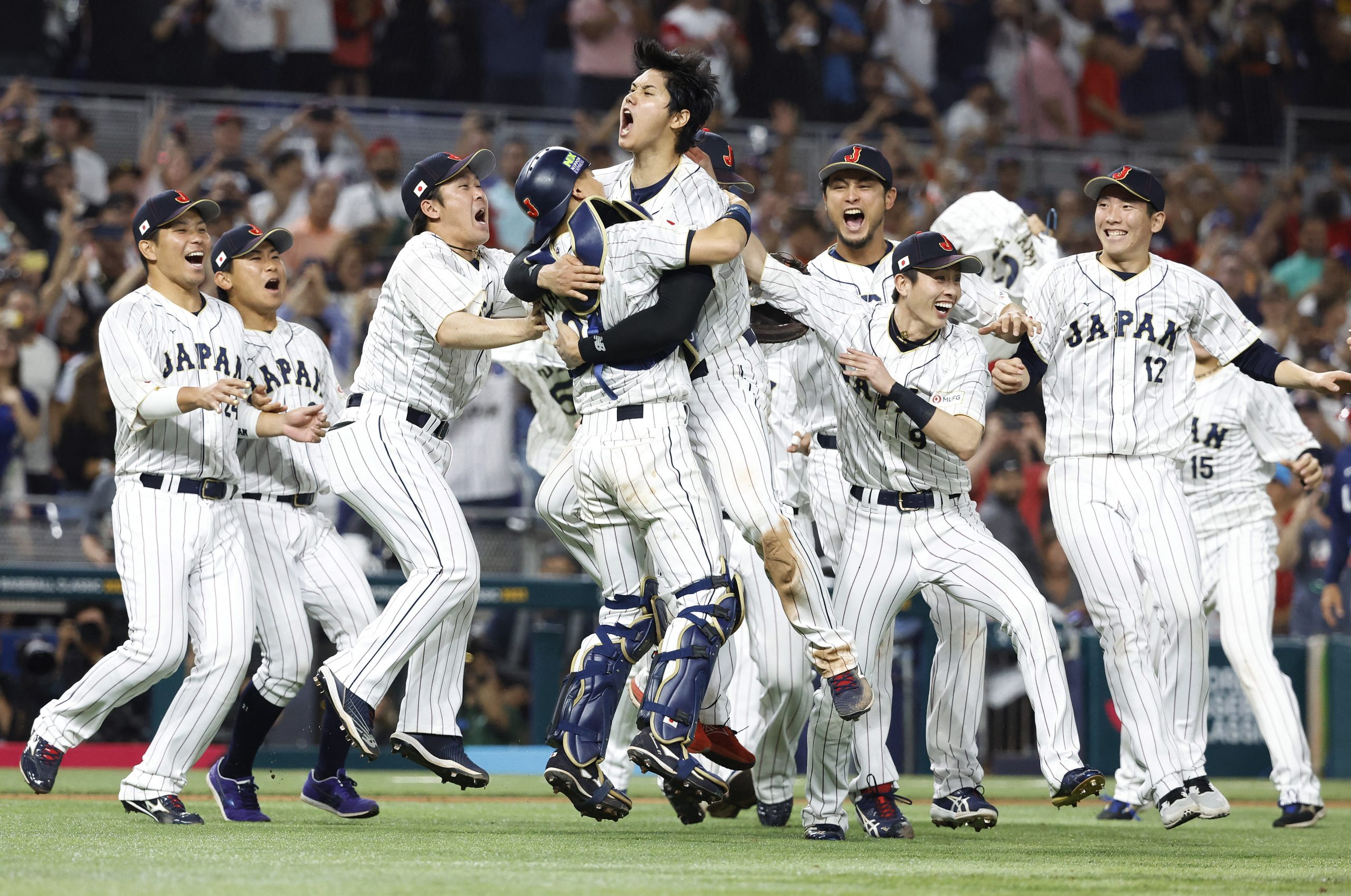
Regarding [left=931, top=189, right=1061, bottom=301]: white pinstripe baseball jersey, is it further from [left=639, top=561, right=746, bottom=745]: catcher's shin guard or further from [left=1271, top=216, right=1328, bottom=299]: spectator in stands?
[left=1271, top=216, right=1328, bottom=299]: spectator in stands

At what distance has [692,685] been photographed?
5.12 m

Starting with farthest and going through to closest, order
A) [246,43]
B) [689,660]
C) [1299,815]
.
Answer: [246,43] → [1299,815] → [689,660]

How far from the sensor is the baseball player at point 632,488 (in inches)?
205

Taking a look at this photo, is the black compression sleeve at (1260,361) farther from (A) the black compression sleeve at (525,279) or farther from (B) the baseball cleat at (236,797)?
(B) the baseball cleat at (236,797)

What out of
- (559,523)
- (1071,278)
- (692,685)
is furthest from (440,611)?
(1071,278)

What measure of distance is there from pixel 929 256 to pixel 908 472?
2.61 ft

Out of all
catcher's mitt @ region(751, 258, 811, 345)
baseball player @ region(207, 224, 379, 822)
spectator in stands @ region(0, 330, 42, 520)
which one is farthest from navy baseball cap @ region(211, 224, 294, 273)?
spectator in stands @ region(0, 330, 42, 520)

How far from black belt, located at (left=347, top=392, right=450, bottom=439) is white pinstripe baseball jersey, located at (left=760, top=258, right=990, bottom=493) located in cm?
135

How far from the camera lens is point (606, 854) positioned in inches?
194

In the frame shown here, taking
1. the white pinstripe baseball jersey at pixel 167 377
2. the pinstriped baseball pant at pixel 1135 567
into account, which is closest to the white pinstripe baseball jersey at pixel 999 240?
the pinstriped baseball pant at pixel 1135 567

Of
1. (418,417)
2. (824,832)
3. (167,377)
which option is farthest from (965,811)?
(167,377)

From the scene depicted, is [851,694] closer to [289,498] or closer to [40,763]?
[289,498]

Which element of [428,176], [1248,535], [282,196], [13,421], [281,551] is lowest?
[281,551]

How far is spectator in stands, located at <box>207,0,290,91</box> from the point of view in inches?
537
